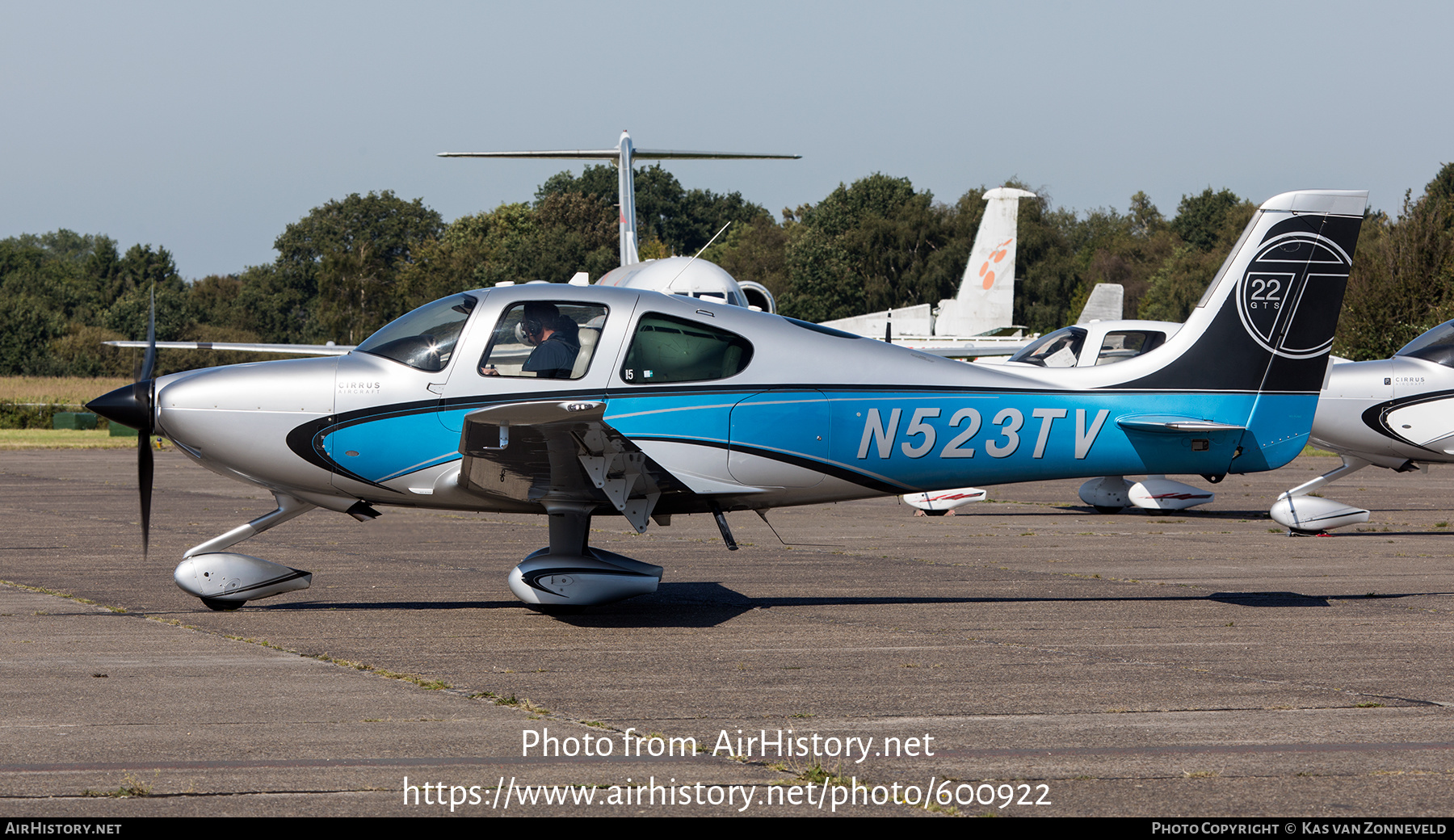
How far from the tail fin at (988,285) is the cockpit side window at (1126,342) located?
24.6 m

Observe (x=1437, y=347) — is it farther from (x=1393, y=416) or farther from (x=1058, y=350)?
(x=1058, y=350)

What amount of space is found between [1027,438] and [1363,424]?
645 centimetres

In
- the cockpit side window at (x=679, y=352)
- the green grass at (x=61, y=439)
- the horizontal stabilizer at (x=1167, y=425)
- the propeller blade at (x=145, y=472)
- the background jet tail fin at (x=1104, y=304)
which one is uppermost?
the background jet tail fin at (x=1104, y=304)

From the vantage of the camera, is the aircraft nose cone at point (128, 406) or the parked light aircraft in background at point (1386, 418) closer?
the aircraft nose cone at point (128, 406)

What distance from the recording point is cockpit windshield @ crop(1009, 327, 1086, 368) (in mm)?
17547

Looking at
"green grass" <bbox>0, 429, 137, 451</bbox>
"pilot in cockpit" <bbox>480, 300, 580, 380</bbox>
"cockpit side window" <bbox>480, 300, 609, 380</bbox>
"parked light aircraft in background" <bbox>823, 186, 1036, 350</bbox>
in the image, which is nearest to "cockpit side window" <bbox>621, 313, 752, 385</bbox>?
"cockpit side window" <bbox>480, 300, 609, 380</bbox>

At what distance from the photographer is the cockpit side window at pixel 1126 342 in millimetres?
17406

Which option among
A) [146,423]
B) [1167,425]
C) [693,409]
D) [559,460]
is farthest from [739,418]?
[146,423]

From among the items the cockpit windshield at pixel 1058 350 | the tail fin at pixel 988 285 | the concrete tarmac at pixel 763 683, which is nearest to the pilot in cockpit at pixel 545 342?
the concrete tarmac at pixel 763 683

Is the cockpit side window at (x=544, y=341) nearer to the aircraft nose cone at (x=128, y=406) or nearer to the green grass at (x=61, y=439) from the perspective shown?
the aircraft nose cone at (x=128, y=406)

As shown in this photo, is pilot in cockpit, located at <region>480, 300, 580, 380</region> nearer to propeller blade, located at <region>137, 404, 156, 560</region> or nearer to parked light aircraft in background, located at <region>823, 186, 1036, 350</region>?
propeller blade, located at <region>137, 404, 156, 560</region>

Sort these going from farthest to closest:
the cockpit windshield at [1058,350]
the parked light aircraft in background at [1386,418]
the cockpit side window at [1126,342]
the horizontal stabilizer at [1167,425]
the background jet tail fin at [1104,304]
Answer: the background jet tail fin at [1104,304] → the cockpit windshield at [1058,350] → the cockpit side window at [1126,342] → the parked light aircraft in background at [1386,418] → the horizontal stabilizer at [1167,425]

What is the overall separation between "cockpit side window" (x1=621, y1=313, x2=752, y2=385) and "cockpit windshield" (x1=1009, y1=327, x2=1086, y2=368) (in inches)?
363

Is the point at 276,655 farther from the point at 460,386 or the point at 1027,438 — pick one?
the point at 1027,438
